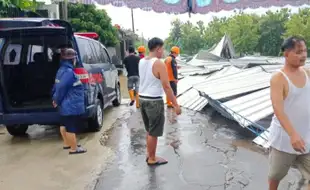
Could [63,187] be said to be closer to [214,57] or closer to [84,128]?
[84,128]

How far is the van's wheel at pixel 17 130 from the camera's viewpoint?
724 cm

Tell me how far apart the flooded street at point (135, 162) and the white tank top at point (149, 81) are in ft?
3.45

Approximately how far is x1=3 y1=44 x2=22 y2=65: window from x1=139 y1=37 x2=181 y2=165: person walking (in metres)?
3.13

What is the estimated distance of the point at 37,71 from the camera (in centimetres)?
736

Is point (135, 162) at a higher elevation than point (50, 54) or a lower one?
lower

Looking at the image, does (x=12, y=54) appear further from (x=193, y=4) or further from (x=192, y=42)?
(x=192, y=42)

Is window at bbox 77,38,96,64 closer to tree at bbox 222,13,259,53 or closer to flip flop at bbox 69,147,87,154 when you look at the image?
flip flop at bbox 69,147,87,154

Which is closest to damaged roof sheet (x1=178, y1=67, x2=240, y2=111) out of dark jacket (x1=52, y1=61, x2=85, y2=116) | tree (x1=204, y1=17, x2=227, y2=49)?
dark jacket (x1=52, y1=61, x2=85, y2=116)

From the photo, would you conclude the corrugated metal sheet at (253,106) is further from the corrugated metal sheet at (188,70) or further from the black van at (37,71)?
the corrugated metal sheet at (188,70)

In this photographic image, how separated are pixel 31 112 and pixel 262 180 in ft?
13.3

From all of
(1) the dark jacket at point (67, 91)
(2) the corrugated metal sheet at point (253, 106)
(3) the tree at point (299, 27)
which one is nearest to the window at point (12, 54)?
(1) the dark jacket at point (67, 91)

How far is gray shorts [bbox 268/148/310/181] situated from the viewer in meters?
3.26

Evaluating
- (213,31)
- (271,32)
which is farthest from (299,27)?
(213,31)

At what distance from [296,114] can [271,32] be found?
54.0 metres
